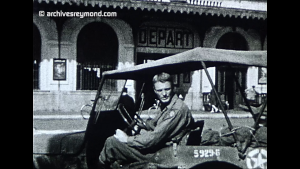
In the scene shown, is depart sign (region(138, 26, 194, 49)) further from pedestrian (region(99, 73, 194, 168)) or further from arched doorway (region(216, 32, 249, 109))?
pedestrian (region(99, 73, 194, 168))

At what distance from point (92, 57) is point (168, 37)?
1.83 m

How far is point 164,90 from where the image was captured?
2768 mm

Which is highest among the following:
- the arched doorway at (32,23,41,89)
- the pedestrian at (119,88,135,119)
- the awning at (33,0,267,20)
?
the awning at (33,0,267,20)

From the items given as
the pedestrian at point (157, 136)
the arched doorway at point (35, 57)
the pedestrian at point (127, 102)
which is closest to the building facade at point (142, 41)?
the arched doorway at point (35, 57)

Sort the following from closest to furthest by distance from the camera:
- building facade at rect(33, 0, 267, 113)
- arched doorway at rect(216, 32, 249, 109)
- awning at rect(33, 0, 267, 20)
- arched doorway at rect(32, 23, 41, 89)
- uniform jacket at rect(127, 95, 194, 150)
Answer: uniform jacket at rect(127, 95, 194, 150) < arched doorway at rect(32, 23, 41, 89) < awning at rect(33, 0, 267, 20) < building facade at rect(33, 0, 267, 113) < arched doorway at rect(216, 32, 249, 109)

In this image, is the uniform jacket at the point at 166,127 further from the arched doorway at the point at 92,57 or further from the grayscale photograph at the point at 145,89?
the arched doorway at the point at 92,57

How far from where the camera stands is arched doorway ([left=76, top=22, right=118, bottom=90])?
20.9 ft

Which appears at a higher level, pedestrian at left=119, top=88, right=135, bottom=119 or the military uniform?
pedestrian at left=119, top=88, right=135, bottom=119

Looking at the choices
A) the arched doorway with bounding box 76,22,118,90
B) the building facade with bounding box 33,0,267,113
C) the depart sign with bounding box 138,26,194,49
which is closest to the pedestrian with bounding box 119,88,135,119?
the building facade with bounding box 33,0,267,113

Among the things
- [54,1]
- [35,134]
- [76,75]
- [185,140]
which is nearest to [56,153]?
[35,134]

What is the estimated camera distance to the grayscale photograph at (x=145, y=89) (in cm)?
261

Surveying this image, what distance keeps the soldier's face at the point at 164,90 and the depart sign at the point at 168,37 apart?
377 centimetres

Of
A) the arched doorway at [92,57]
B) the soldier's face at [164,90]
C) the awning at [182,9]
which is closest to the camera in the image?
the soldier's face at [164,90]

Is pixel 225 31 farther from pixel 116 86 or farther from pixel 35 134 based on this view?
pixel 35 134
